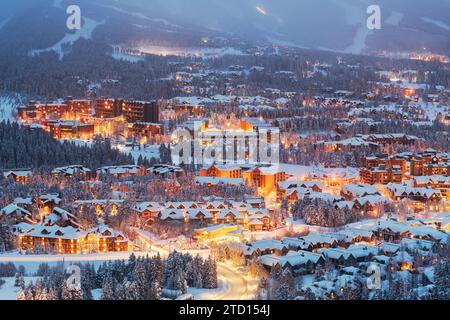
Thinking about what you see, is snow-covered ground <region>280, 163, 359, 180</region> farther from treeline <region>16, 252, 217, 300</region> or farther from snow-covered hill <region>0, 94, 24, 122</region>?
snow-covered hill <region>0, 94, 24, 122</region>

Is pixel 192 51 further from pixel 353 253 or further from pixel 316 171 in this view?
pixel 353 253

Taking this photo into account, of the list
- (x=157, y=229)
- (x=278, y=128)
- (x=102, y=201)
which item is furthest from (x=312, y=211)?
(x=278, y=128)

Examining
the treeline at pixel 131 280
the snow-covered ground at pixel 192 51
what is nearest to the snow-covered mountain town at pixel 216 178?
the treeline at pixel 131 280

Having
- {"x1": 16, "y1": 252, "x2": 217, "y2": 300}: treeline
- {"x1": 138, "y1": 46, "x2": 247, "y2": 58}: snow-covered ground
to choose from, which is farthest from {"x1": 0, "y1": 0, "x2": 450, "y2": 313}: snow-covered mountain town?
{"x1": 138, "y1": 46, "x2": 247, "y2": 58}: snow-covered ground

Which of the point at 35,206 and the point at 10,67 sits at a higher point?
the point at 10,67

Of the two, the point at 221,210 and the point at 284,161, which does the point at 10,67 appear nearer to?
the point at 284,161
